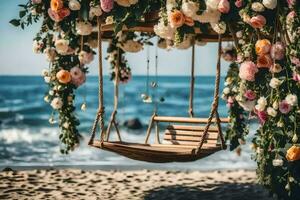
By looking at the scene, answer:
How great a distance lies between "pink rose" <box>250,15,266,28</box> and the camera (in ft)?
13.0

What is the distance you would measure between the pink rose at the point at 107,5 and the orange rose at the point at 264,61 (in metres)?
1.28

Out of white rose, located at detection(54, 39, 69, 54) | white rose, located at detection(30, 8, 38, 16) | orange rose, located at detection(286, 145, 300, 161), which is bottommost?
orange rose, located at detection(286, 145, 300, 161)

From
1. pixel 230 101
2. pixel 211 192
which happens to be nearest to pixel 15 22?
pixel 230 101

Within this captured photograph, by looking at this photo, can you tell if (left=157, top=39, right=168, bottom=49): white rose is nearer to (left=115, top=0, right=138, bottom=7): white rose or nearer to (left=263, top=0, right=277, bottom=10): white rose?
(left=115, top=0, right=138, bottom=7): white rose

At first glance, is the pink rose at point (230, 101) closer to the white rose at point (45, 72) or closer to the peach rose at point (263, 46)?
the white rose at point (45, 72)

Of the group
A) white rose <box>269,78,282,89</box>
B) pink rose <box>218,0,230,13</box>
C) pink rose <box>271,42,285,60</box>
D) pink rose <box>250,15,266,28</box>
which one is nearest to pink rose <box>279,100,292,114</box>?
white rose <box>269,78,282,89</box>

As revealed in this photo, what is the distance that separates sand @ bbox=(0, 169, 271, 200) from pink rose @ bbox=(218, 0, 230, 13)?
8.89 ft

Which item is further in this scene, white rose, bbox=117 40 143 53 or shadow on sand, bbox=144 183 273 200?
white rose, bbox=117 40 143 53

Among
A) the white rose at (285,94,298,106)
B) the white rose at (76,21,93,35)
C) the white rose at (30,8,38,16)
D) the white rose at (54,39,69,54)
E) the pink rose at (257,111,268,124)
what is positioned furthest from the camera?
the white rose at (54,39,69,54)

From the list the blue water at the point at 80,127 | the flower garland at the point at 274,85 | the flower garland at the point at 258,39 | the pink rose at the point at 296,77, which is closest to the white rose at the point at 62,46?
the flower garland at the point at 258,39

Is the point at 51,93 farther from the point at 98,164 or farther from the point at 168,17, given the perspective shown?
the point at 98,164

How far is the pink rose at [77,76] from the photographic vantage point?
207 inches

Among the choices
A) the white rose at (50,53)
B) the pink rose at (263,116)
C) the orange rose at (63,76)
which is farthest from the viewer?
the white rose at (50,53)

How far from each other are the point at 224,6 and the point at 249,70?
52 cm
